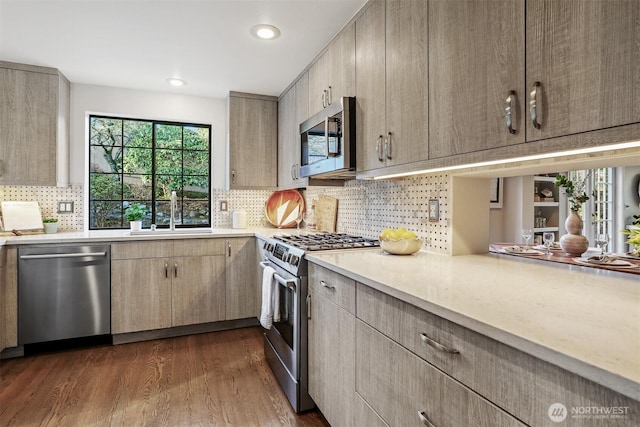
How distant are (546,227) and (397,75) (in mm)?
1128

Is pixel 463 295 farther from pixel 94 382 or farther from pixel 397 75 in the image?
pixel 94 382

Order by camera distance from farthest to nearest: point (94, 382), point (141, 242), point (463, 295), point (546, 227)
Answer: point (141, 242)
point (94, 382)
point (546, 227)
point (463, 295)

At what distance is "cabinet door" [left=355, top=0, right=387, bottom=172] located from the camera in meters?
1.77

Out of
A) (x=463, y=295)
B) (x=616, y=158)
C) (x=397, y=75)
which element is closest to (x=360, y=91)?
(x=397, y=75)

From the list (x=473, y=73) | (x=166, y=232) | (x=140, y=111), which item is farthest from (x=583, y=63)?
(x=140, y=111)

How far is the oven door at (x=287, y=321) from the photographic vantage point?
6.14 ft

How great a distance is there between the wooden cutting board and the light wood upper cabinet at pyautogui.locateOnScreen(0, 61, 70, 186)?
2.26m

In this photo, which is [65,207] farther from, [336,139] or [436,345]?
[436,345]

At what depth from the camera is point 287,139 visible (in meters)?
3.23

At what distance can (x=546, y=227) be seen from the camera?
5.98 ft

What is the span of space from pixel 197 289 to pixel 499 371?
2.74m

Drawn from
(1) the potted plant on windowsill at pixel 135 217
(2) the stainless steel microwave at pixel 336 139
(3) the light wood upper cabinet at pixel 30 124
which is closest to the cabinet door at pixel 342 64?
(2) the stainless steel microwave at pixel 336 139

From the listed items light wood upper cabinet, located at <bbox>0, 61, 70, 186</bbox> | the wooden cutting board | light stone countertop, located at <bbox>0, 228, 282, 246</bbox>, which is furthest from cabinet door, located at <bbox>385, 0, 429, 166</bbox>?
light wood upper cabinet, located at <bbox>0, 61, 70, 186</bbox>

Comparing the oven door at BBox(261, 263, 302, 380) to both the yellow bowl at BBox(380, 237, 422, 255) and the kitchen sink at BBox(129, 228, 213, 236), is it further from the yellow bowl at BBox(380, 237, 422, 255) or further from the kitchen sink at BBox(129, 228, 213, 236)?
the kitchen sink at BBox(129, 228, 213, 236)
